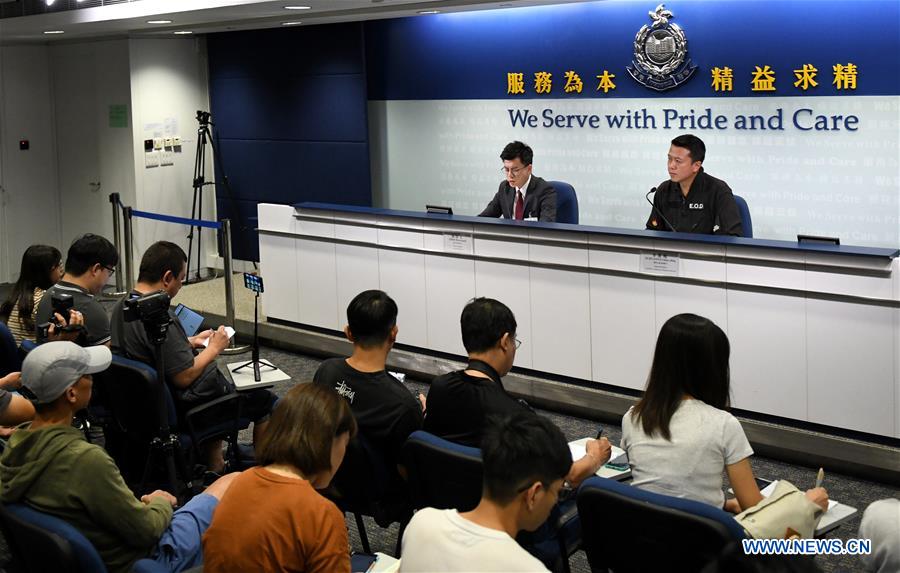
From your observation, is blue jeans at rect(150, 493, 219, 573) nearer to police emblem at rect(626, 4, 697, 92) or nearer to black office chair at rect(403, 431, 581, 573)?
black office chair at rect(403, 431, 581, 573)

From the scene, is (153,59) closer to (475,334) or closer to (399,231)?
(399,231)

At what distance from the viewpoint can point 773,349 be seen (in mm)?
5117

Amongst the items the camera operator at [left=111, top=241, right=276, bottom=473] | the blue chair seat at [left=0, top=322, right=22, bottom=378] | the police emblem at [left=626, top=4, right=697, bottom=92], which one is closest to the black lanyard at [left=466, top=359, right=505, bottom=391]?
the camera operator at [left=111, top=241, right=276, bottom=473]

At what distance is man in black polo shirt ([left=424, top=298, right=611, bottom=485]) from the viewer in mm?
3311

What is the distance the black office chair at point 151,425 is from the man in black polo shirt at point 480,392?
131cm

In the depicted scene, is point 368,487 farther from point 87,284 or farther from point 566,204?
point 566,204

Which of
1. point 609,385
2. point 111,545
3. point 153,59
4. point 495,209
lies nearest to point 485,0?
point 495,209

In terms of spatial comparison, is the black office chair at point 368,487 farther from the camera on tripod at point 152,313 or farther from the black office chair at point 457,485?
the camera on tripod at point 152,313

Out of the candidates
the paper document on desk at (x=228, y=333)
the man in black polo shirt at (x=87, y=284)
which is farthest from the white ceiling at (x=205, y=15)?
the paper document on desk at (x=228, y=333)

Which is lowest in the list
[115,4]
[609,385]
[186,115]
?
[609,385]

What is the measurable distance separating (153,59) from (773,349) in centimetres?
683

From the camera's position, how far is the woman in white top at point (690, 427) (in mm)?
2988

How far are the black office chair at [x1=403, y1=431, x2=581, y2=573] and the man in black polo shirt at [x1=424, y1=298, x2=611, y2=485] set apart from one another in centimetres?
14

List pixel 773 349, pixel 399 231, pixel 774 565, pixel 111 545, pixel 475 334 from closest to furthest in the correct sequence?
pixel 774 565 → pixel 111 545 → pixel 475 334 → pixel 773 349 → pixel 399 231
